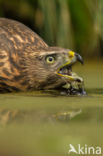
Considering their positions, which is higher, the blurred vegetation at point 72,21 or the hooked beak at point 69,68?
the blurred vegetation at point 72,21

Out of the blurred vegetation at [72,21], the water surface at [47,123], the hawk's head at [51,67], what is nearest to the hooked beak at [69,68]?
the hawk's head at [51,67]

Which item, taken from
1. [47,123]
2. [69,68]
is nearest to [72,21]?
[69,68]

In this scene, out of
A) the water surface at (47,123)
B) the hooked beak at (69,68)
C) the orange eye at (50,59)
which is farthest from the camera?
the orange eye at (50,59)

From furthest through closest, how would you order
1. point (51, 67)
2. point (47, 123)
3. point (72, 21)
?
point (72, 21), point (51, 67), point (47, 123)

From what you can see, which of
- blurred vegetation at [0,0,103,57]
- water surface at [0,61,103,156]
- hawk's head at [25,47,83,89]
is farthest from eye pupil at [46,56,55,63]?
blurred vegetation at [0,0,103,57]

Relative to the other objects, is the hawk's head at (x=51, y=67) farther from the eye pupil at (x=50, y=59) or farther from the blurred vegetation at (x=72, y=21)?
the blurred vegetation at (x=72, y=21)

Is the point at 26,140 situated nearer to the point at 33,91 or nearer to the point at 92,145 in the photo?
the point at 92,145

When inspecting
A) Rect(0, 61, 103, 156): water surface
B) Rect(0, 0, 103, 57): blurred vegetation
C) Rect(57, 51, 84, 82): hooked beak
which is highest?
Rect(0, 0, 103, 57): blurred vegetation

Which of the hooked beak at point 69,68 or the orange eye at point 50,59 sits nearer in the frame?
the hooked beak at point 69,68

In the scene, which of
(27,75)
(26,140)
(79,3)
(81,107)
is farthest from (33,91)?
(79,3)

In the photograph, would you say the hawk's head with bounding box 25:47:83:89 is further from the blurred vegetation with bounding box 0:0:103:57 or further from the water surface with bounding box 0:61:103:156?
the blurred vegetation with bounding box 0:0:103:57

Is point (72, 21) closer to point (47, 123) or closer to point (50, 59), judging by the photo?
point (50, 59)

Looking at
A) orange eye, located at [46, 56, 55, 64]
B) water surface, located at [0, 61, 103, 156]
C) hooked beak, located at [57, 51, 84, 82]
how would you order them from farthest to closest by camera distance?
orange eye, located at [46, 56, 55, 64]
hooked beak, located at [57, 51, 84, 82]
water surface, located at [0, 61, 103, 156]
